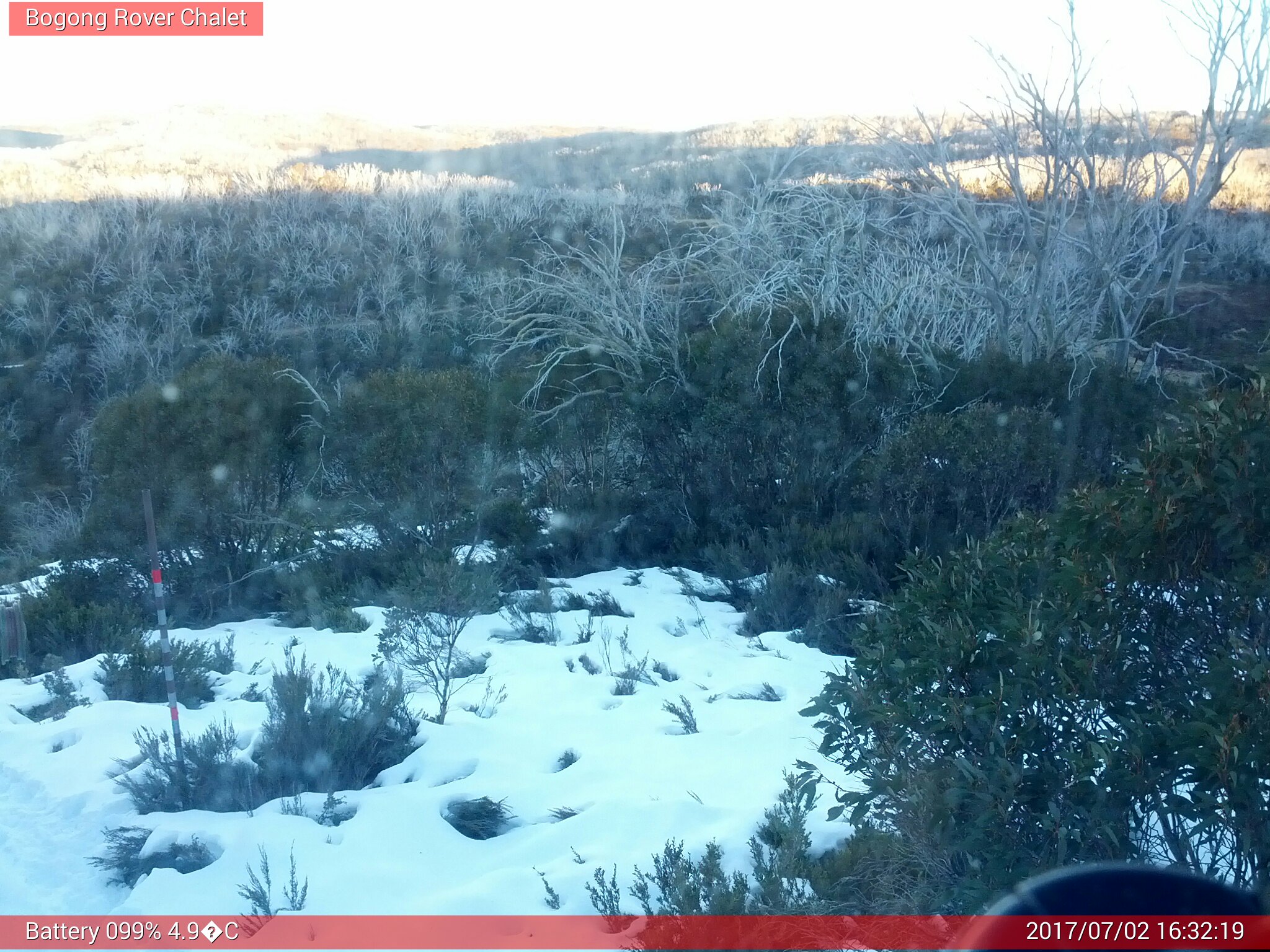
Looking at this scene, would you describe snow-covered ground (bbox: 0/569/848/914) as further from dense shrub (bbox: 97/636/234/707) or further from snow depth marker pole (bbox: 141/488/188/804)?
snow depth marker pole (bbox: 141/488/188/804)

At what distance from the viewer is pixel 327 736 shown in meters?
4.37

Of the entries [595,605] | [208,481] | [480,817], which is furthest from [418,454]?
[480,817]

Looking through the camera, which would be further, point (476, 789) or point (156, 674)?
point (156, 674)

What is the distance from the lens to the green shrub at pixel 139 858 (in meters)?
3.65

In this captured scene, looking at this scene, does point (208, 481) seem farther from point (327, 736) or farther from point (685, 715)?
point (685, 715)

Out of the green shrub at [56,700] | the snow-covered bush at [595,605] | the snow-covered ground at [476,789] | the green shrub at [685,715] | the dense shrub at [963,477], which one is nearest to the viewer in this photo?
the snow-covered ground at [476,789]

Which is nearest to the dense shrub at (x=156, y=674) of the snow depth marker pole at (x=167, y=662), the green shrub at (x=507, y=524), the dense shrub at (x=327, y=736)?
the snow depth marker pole at (x=167, y=662)

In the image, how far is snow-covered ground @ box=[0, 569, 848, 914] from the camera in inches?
136

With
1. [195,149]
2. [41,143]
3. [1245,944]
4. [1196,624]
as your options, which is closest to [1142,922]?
[1245,944]

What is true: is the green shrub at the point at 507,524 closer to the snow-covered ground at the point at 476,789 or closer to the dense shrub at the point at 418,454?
the dense shrub at the point at 418,454

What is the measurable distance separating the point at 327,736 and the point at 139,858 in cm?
88

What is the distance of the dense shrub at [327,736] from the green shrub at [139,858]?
464 millimetres

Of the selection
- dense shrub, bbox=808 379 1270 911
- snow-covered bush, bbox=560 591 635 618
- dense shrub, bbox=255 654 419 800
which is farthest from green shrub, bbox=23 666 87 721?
dense shrub, bbox=808 379 1270 911

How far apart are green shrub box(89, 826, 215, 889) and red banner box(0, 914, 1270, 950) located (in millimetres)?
286
